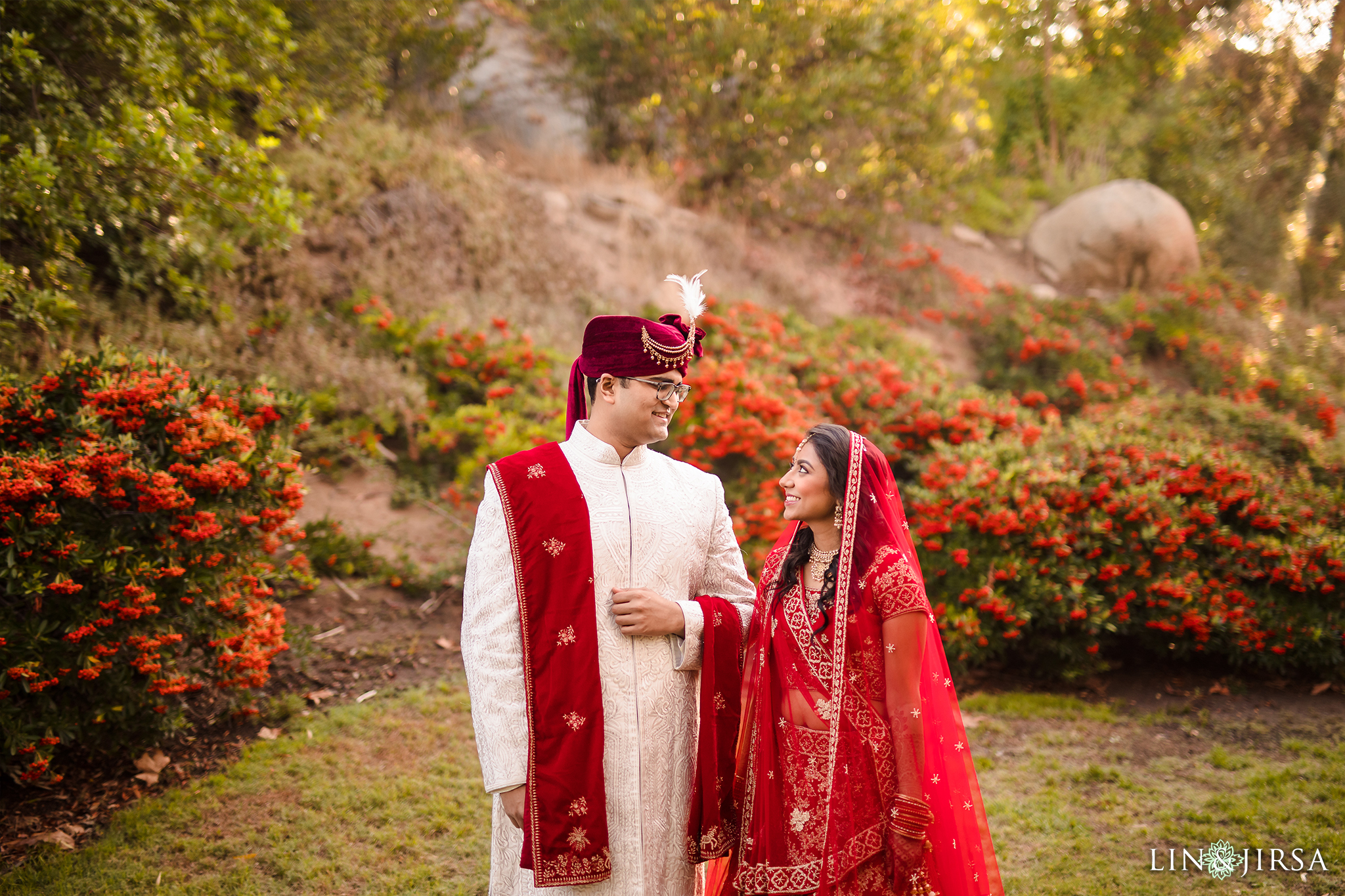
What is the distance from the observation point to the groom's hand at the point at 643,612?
2.14 meters

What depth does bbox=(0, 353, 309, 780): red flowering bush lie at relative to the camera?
3.19 metres

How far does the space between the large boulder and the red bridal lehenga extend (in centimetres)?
1227

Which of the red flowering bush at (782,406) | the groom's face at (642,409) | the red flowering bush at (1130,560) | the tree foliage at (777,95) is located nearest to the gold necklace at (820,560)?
the groom's face at (642,409)

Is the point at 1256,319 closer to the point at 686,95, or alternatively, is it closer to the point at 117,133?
the point at 686,95

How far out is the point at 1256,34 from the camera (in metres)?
12.4

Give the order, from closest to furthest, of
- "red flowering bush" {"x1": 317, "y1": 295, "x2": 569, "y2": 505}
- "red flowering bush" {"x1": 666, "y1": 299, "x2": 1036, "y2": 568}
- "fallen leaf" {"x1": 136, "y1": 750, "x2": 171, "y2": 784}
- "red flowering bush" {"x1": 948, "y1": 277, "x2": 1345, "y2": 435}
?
"fallen leaf" {"x1": 136, "y1": 750, "x2": 171, "y2": 784} → "red flowering bush" {"x1": 666, "y1": 299, "x2": 1036, "y2": 568} → "red flowering bush" {"x1": 317, "y1": 295, "x2": 569, "y2": 505} → "red flowering bush" {"x1": 948, "y1": 277, "x2": 1345, "y2": 435}

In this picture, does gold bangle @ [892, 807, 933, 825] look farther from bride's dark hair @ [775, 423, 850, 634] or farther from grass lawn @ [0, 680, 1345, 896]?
grass lawn @ [0, 680, 1345, 896]

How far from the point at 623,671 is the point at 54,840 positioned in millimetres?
2721

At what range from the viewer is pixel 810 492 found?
2.38 metres

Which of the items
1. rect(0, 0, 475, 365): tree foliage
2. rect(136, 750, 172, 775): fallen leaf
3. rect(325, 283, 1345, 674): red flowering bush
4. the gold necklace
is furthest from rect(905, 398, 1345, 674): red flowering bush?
rect(0, 0, 475, 365): tree foliage

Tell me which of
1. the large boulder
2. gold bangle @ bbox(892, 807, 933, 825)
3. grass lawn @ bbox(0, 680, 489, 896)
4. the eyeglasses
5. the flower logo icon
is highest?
the large boulder

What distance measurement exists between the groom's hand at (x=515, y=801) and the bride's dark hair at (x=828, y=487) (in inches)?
34.7

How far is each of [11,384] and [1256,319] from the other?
12679mm

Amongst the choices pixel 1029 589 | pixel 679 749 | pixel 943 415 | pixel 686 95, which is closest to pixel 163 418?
pixel 679 749
